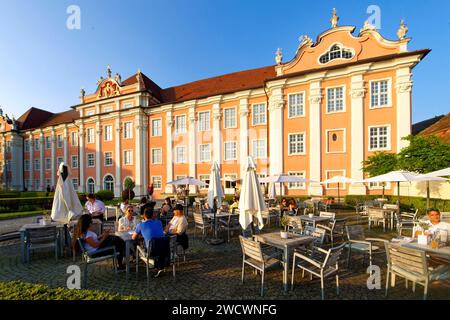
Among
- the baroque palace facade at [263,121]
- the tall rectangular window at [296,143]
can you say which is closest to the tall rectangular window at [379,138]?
the baroque palace facade at [263,121]

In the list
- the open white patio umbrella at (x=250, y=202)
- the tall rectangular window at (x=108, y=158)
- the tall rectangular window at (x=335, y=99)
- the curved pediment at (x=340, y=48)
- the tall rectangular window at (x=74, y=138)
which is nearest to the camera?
the open white patio umbrella at (x=250, y=202)

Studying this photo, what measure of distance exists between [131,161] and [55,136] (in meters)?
19.1

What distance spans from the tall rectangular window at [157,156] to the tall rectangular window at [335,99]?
68.4 feet

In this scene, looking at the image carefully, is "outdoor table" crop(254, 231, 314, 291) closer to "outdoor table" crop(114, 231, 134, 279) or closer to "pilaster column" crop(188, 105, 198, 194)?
"outdoor table" crop(114, 231, 134, 279)

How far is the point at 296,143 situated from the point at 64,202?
19.1 metres

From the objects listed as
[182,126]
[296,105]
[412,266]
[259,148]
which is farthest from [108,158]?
[412,266]

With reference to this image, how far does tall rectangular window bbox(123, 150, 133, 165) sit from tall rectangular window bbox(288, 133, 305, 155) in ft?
69.9

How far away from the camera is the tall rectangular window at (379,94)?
1827cm

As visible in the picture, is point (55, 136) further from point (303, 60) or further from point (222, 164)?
point (303, 60)

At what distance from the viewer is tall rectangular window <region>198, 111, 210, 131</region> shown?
86.0 ft

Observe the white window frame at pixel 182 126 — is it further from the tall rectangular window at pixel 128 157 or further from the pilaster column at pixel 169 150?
the tall rectangular window at pixel 128 157

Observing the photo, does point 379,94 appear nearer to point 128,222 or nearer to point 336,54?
point 336,54

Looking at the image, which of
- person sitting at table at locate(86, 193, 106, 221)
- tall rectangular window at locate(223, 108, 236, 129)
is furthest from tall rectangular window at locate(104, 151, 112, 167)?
person sitting at table at locate(86, 193, 106, 221)

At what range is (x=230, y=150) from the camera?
24797 millimetres
